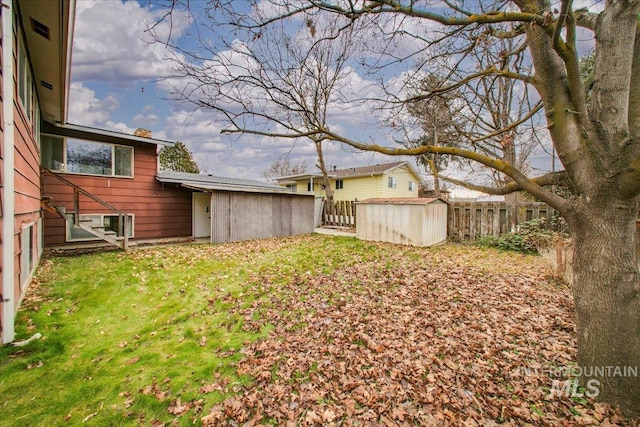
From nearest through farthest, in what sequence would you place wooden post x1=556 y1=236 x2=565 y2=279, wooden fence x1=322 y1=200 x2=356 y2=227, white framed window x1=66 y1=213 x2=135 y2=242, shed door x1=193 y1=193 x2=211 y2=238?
wooden post x1=556 y1=236 x2=565 y2=279 → white framed window x1=66 y1=213 x2=135 y2=242 → shed door x1=193 y1=193 x2=211 y2=238 → wooden fence x1=322 y1=200 x2=356 y2=227

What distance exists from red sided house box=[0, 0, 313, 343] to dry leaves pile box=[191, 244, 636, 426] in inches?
137

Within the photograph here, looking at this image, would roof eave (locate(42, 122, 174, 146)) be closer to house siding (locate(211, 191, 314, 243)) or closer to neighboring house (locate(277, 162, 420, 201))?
house siding (locate(211, 191, 314, 243))

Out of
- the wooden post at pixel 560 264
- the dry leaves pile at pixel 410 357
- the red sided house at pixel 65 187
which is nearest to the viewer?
the dry leaves pile at pixel 410 357

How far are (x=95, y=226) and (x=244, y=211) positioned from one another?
4.95 m

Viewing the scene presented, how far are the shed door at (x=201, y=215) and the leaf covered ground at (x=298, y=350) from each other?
6128mm

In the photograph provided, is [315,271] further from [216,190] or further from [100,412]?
[216,190]

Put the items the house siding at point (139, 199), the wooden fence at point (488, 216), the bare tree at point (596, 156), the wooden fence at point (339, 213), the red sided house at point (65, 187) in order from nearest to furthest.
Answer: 1. the bare tree at point (596, 156)
2. the red sided house at point (65, 187)
3. the house siding at point (139, 199)
4. the wooden fence at point (488, 216)
5. the wooden fence at point (339, 213)

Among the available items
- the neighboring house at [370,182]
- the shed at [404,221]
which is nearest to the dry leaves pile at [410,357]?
the shed at [404,221]

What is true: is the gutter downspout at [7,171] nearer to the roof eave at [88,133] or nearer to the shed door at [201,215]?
the roof eave at [88,133]

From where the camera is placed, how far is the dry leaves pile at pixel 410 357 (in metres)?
2.54

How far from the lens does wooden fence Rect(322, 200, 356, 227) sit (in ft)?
52.9

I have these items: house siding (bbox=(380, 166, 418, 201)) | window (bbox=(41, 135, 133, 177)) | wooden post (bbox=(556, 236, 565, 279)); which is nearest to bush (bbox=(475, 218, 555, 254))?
wooden post (bbox=(556, 236, 565, 279))

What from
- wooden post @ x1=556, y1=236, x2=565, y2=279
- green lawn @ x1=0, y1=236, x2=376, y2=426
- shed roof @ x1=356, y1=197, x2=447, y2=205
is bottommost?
green lawn @ x1=0, y1=236, x2=376, y2=426

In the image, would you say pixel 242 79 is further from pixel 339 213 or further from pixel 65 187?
pixel 339 213
